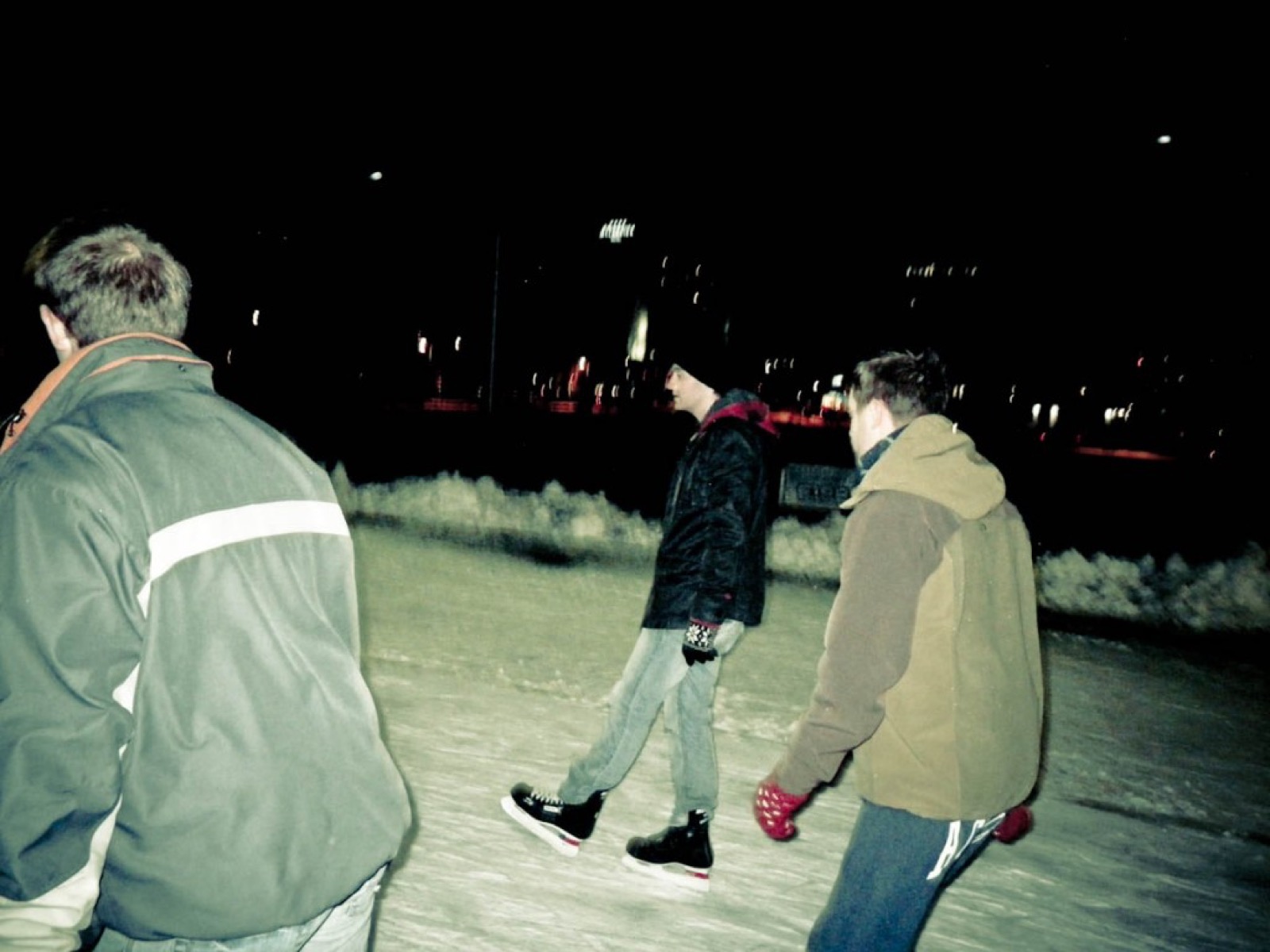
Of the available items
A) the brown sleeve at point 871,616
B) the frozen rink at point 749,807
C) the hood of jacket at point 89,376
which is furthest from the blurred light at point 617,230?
the hood of jacket at point 89,376

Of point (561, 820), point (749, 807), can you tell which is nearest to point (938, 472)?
point (561, 820)

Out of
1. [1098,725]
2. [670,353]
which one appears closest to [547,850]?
[670,353]

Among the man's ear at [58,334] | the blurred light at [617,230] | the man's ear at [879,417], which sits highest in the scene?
the blurred light at [617,230]

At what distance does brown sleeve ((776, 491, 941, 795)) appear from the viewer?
2.00m

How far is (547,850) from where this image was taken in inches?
146

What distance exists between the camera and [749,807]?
4273 mm

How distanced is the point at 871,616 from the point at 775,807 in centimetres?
63

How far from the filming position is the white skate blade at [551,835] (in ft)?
12.1

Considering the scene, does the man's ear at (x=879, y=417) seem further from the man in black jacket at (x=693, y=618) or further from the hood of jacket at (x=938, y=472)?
the man in black jacket at (x=693, y=618)

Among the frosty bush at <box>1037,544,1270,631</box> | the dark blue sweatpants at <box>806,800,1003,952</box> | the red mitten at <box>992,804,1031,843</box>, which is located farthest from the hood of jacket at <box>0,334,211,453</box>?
the frosty bush at <box>1037,544,1270,631</box>

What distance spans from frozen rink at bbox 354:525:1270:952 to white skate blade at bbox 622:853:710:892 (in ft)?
0.16

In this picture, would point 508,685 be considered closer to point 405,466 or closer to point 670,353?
point 670,353

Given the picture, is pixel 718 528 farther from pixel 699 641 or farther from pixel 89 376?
pixel 89 376

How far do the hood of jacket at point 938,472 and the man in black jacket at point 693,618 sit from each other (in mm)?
1267
